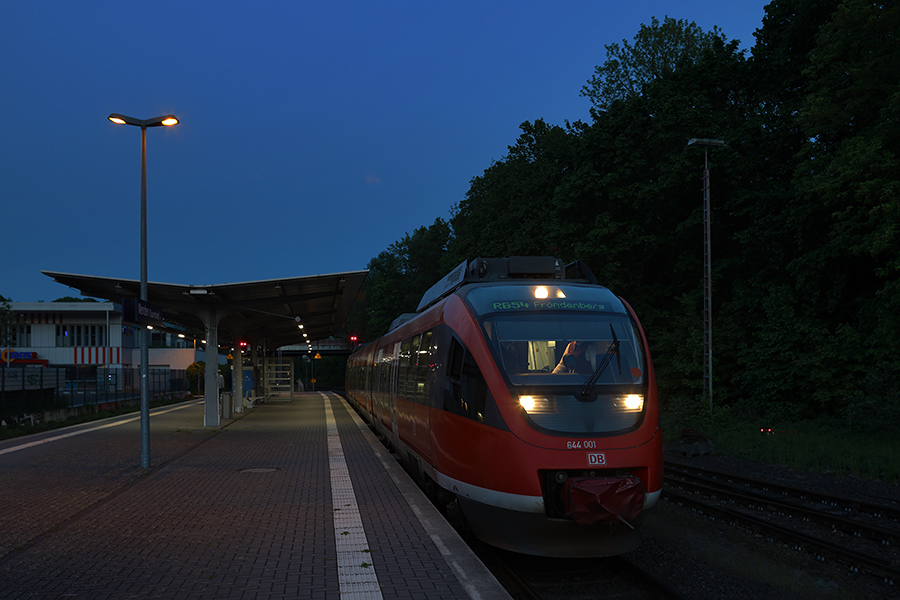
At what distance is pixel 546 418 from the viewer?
6996 mm

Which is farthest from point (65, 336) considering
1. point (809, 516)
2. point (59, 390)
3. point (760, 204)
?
point (809, 516)

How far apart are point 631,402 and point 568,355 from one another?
817 millimetres

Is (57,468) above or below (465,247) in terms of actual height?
below

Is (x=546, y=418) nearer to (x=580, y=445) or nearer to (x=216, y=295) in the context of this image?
(x=580, y=445)

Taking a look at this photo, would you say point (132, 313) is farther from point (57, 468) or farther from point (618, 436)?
point (618, 436)

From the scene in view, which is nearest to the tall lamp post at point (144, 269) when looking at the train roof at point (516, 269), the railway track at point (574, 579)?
the train roof at point (516, 269)

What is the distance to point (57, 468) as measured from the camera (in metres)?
13.3

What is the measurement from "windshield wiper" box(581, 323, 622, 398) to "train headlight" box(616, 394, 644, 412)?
31 cm

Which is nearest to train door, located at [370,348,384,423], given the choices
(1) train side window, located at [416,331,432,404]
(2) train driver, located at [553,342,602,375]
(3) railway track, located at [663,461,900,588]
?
(1) train side window, located at [416,331,432,404]

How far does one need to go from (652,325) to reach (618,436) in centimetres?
2306

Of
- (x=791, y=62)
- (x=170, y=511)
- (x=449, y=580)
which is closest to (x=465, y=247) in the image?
(x=791, y=62)

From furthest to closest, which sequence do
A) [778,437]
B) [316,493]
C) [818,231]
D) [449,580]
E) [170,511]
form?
[818,231] < [778,437] < [316,493] < [170,511] < [449,580]

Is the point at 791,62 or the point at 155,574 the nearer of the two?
the point at 155,574

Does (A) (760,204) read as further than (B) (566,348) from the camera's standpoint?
Yes
